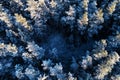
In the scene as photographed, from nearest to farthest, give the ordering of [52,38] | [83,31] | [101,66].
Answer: [101,66] → [83,31] → [52,38]

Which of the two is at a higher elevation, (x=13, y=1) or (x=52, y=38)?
(x=13, y=1)

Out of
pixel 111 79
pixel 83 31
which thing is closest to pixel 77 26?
pixel 83 31

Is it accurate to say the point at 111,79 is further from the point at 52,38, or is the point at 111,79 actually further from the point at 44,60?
the point at 52,38

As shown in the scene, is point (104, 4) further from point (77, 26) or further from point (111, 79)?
point (111, 79)

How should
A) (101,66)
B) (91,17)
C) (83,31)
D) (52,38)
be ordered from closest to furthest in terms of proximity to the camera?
(101,66)
(91,17)
(83,31)
(52,38)

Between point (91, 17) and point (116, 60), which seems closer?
point (116, 60)

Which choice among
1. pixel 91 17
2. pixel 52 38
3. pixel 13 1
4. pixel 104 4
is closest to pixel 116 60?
pixel 91 17

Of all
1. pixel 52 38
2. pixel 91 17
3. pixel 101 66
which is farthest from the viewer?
pixel 52 38

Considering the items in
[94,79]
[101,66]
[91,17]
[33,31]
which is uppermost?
[91,17]

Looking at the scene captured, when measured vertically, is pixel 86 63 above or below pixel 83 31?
below
